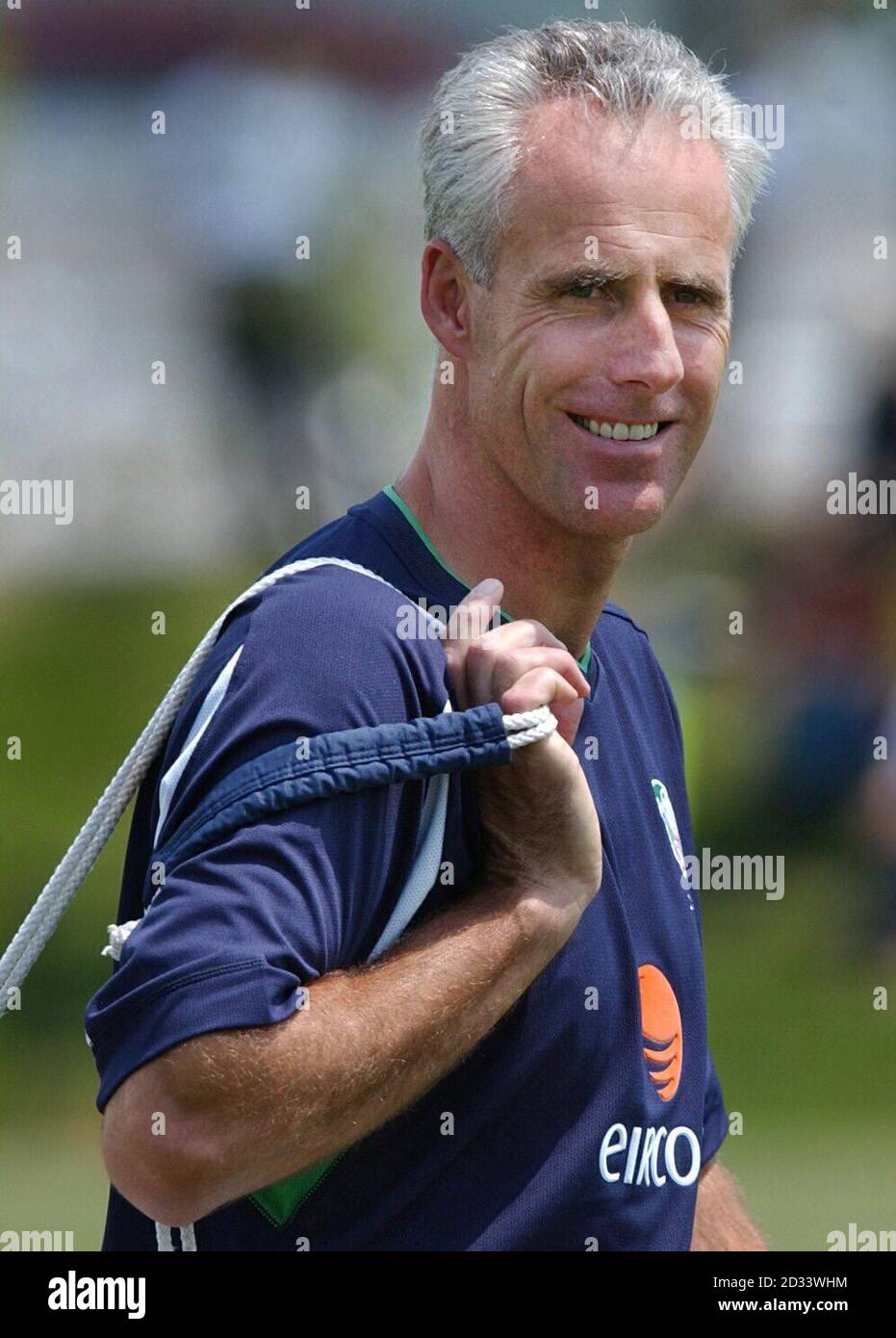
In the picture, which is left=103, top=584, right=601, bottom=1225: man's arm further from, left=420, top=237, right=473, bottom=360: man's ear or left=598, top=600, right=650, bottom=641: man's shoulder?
left=598, top=600, right=650, bottom=641: man's shoulder

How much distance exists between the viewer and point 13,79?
35.6ft

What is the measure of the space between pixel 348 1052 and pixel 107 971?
252 inches

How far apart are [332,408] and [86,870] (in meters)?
8.29

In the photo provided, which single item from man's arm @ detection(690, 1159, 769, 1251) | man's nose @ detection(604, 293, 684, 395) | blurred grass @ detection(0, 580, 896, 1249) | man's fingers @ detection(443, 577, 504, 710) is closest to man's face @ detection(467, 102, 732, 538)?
man's nose @ detection(604, 293, 684, 395)

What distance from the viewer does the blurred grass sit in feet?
20.2

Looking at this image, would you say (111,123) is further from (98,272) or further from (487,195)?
(487,195)

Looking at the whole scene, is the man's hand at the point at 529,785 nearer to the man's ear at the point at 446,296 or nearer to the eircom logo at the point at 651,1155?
the eircom logo at the point at 651,1155

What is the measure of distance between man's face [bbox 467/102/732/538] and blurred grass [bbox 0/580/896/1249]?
12.5 feet

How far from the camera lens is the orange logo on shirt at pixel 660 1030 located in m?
2.21

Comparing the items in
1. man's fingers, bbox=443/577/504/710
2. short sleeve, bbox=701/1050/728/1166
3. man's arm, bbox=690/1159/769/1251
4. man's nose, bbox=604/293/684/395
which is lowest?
man's arm, bbox=690/1159/769/1251

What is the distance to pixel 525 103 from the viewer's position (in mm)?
2180

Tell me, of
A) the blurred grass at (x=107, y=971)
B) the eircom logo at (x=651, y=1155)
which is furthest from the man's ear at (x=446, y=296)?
the blurred grass at (x=107, y=971)

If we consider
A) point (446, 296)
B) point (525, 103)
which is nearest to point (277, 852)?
point (446, 296)

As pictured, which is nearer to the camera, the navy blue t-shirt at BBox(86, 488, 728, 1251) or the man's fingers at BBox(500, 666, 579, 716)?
the navy blue t-shirt at BBox(86, 488, 728, 1251)
